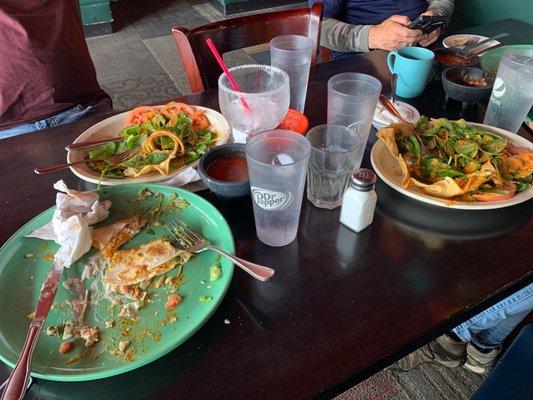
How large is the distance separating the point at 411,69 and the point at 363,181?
23.9 inches

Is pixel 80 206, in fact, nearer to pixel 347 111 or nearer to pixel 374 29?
pixel 347 111

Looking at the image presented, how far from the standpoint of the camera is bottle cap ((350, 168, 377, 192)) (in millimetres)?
709

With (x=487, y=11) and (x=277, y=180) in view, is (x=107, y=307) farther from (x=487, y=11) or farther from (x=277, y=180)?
(x=487, y=11)

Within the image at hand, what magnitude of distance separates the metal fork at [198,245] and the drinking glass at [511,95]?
2.45 ft

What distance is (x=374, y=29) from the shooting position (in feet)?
5.30

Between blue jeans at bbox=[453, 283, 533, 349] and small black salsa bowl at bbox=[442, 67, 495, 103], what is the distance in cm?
53

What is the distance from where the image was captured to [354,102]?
0.86m

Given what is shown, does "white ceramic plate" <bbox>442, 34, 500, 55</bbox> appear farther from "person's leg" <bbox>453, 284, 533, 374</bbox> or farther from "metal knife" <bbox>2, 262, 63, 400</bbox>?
"metal knife" <bbox>2, 262, 63, 400</bbox>

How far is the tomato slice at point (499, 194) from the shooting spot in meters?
0.79

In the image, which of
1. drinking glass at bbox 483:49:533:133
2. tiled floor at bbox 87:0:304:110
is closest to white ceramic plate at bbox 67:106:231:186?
drinking glass at bbox 483:49:533:133

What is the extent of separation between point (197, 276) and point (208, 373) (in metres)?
0.16

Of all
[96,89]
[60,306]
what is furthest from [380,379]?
[96,89]

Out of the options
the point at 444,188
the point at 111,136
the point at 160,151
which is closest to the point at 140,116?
the point at 111,136

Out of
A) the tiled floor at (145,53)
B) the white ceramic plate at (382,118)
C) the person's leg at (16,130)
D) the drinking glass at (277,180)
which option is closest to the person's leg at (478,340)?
the white ceramic plate at (382,118)
